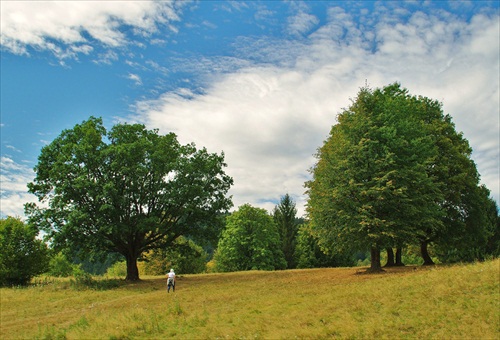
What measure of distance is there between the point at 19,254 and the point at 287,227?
143 ft

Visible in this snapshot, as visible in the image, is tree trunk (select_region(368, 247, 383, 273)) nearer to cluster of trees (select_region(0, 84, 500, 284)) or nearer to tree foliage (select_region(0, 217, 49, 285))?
cluster of trees (select_region(0, 84, 500, 284))

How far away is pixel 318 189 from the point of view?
102 feet

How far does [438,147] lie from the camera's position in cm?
3506

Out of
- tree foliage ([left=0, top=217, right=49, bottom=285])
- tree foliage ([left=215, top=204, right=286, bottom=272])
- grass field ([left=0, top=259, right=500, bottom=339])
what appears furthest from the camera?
tree foliage ([left=215, top=204, right=286, bottom=272])

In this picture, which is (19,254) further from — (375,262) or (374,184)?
(374,184)

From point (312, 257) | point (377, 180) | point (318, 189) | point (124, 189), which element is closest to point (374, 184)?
point (377, 180)

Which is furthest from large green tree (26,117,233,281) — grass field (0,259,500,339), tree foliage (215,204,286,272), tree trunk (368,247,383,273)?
tree foliage (215,204,286,272)

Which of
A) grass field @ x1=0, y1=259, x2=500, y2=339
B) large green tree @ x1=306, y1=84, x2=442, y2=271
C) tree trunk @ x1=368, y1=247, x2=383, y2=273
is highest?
large green tree @ x1=306, y1=84, x2=442, y2=271

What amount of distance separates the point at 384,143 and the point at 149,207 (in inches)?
891

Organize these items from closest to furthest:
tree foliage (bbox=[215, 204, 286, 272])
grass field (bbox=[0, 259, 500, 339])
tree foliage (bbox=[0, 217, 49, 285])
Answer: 1. grass field (bbox=[0, 259, 500, 339])
2. tree foliage (bbox=[0, 217, 49, 285])
3. tree foliage (bbox=[215, 204, 286, 272])

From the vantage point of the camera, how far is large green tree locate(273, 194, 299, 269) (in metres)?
69.1

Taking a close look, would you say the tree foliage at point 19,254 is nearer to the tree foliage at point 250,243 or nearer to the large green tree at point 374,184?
the tree foliage at point 250,243

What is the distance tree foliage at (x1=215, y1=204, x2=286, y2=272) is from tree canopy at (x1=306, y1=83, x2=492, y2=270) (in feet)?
105

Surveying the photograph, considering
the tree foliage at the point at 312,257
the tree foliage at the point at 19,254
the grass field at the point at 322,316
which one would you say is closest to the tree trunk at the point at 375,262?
the grass field at the point at 322,316
